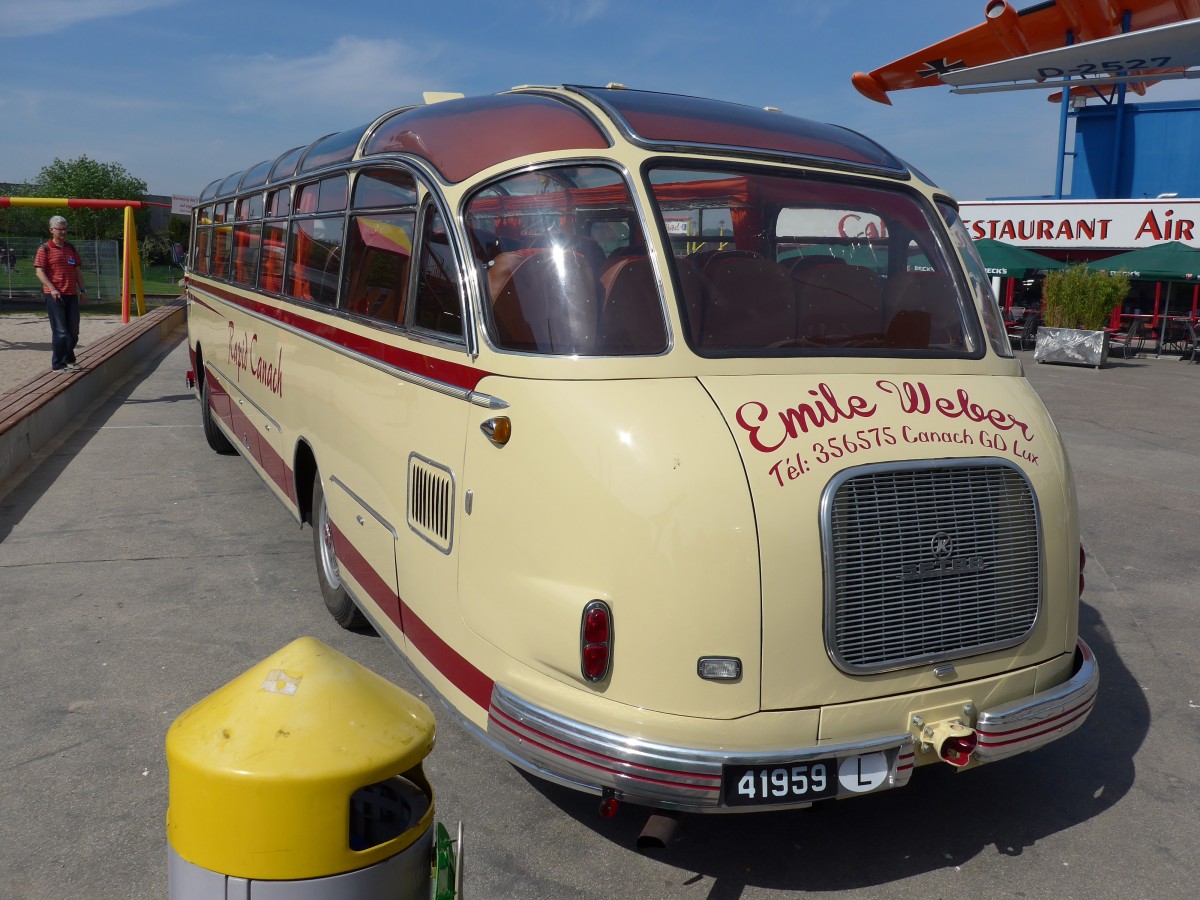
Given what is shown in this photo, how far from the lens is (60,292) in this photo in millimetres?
13109

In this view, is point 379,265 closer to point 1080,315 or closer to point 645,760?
point 645,760

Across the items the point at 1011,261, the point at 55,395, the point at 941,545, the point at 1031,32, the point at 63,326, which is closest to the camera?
the point at 941,545

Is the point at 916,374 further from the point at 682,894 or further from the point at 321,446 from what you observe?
the point at 321,446

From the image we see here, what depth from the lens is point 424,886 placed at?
7.37ft

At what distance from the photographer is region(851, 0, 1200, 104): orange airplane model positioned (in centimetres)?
2470

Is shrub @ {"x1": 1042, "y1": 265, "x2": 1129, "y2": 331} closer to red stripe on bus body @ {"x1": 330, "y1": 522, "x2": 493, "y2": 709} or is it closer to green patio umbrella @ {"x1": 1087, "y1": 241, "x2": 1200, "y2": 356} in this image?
green patio umbrella @ {"x1": 1087, "y1": 241, "x2": 1200, "y2": 356}

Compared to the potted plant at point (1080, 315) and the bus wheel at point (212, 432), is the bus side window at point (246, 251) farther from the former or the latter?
the potted plant at point (1080, 315)

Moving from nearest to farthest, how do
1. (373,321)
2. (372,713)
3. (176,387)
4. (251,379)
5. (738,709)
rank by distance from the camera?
1. (372,713)
2. (738,709)
3. (373,321)
4. (251,379)
5. (176,387)

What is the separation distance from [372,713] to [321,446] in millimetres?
3382

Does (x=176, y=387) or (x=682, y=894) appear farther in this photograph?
(x=176, y=387)

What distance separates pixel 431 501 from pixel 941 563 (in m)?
1.75

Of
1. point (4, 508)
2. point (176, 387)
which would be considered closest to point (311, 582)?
point (4, 508)

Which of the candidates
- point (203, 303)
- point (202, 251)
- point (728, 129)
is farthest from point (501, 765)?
point (202, 251)

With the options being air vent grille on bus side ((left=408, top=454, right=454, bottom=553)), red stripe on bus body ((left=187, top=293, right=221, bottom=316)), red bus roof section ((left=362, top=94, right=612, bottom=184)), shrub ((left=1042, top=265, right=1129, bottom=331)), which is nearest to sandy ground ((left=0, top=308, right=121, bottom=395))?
red stripe on bus body ((left=187, top=293, right=221, bottom=316))
